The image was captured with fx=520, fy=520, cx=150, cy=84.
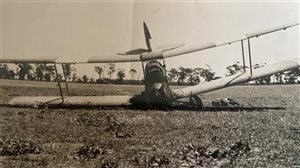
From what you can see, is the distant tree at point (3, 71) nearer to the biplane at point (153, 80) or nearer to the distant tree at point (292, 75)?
the biplane at point (153, 80)

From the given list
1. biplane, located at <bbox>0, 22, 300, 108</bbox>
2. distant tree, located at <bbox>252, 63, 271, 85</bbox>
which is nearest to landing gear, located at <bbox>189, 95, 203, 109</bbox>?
biplane, located at <bbox>0, 22, 300, 108</bbox>

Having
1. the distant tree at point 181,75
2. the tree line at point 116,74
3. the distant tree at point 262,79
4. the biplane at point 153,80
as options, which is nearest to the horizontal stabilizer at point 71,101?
the biplane at point 153,80

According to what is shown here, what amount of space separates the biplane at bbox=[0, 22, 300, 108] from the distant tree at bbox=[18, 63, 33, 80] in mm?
32

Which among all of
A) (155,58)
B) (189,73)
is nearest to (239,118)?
(189,73)

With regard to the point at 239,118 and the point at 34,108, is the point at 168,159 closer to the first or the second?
the point at 239,118

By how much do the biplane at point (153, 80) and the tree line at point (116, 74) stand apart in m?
0.03

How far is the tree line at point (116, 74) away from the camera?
325cm

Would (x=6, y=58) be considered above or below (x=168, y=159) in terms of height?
above

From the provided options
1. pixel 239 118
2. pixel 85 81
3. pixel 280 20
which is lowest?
pixel 239 118

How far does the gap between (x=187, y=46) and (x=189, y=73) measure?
17 cm

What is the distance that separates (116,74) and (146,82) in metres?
0.21

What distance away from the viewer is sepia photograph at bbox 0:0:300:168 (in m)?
3.24

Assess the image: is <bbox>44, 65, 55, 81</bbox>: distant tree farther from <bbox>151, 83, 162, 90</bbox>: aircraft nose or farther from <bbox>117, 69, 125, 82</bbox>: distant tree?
<bbox>151, 83, 162, 90</bbox>: aircraft nose

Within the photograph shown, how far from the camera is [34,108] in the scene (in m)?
3.32
